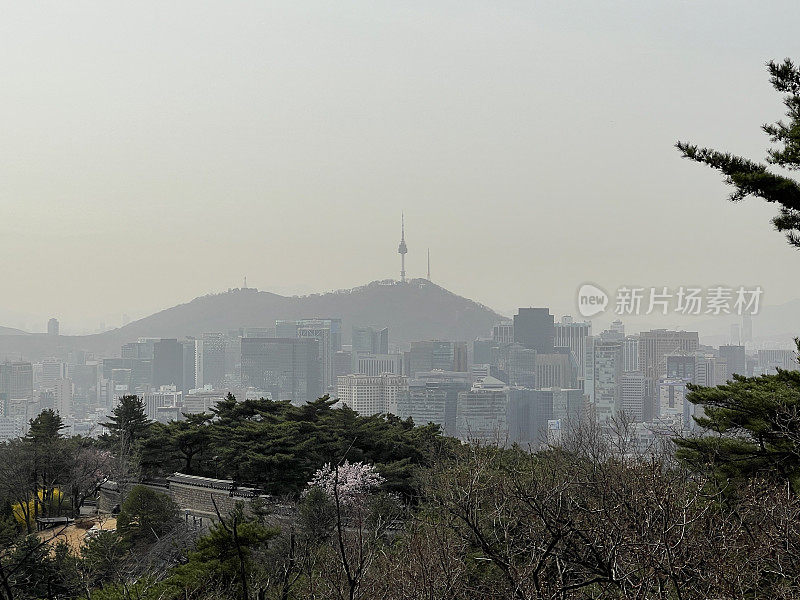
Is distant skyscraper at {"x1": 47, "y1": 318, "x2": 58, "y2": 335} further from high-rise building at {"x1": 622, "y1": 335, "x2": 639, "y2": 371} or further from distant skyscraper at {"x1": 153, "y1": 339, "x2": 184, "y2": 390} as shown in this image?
high-rise building at {"x1": 622, "y1": 335, "x2": 639, "y2": 371}

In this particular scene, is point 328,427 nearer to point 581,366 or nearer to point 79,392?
point 581,366

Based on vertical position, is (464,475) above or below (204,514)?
above

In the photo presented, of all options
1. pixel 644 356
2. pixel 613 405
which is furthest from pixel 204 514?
pixel 644 356

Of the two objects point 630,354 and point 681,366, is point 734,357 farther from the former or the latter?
point 630,354

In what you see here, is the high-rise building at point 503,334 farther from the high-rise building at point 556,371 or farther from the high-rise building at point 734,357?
the high-rise building at point 734,357

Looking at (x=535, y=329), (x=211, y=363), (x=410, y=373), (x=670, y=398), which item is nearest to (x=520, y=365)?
(x=535, y=329)

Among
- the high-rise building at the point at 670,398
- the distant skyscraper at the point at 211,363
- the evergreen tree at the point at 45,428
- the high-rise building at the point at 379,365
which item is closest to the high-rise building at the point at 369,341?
the high-rise building at the point at 379,365
